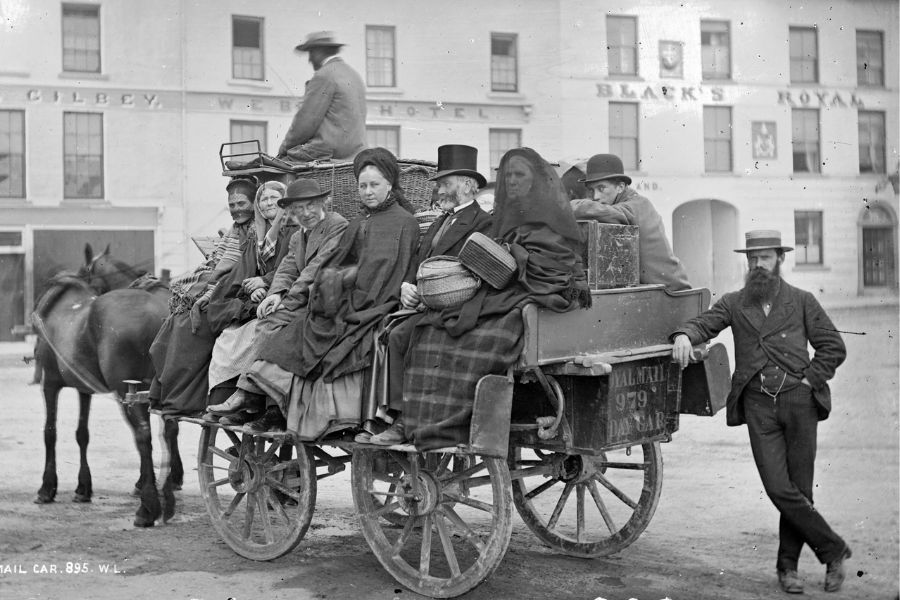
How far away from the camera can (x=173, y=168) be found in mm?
12898

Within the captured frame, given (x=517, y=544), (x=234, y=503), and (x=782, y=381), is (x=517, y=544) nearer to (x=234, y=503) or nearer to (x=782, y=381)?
(x=234, y=503)

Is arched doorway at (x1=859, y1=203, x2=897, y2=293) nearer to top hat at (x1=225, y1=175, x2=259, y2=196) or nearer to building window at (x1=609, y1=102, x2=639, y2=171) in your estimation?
building window at (x1=609, y1=102, x2=639, y2=171)

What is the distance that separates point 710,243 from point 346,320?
6999 mm

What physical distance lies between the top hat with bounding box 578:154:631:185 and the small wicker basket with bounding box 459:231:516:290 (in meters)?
1.31

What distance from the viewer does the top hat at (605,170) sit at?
5863 mm

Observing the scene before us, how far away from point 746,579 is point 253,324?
10.8 feet

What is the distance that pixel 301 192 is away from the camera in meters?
5.92

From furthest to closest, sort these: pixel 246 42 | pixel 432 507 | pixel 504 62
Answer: pixel 504 62, pixel 246 42, pixel 432 507

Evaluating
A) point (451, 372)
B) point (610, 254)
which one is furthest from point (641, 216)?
point (451, 372)

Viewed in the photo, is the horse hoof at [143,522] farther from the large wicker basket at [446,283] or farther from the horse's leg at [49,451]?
the large wicker basket at [446,283]

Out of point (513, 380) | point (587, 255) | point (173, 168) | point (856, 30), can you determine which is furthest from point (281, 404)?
point (173, 168)

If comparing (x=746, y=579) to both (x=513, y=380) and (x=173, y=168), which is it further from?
(x=173, y=168)

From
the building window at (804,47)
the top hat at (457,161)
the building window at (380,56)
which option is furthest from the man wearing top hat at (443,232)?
the building window at (380,56)

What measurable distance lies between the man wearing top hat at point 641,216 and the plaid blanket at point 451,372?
1308 millimetres
